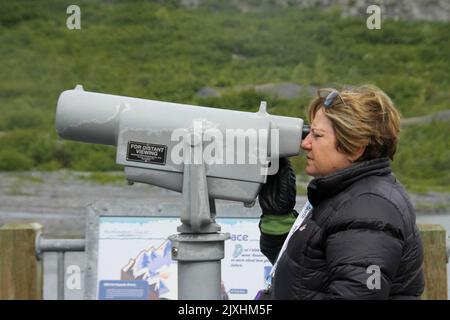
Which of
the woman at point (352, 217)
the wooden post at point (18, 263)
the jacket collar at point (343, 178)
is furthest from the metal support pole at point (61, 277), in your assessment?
the jacket collar at point (343, 178)

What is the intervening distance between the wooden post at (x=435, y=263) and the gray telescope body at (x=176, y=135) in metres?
1.60

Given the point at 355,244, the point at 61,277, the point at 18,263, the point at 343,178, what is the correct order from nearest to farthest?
the point at 355,244, the point at 343,178, the point at 18,263, the point at 61,277

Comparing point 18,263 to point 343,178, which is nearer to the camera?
point 343,178

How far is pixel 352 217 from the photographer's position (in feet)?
7.34

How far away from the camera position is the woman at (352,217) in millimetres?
2189

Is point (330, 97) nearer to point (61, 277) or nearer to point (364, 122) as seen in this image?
point (364, 122)

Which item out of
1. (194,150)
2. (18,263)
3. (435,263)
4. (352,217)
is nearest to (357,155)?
(352,217)

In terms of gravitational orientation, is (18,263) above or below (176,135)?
below

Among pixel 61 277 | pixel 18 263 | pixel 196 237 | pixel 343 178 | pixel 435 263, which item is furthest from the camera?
pixel 61 277

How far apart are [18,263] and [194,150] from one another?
6.28 ft

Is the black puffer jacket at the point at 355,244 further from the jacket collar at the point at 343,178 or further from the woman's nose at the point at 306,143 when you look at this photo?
the woman's nose at the point at 306,143

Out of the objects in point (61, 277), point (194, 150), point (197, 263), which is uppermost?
point (194, 150)

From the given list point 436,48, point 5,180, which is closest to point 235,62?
point 436,48

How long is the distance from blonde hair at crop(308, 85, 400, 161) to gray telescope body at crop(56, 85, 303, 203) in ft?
0.71
